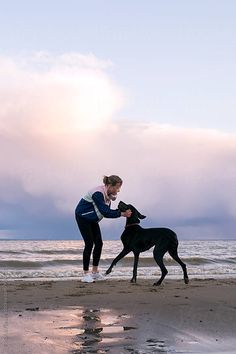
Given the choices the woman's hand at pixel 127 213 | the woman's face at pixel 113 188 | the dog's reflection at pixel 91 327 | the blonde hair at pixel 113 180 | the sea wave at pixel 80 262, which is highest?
the blonde hair at pixel 113 180

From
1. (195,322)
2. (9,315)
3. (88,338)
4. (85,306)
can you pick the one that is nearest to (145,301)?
(85,306)

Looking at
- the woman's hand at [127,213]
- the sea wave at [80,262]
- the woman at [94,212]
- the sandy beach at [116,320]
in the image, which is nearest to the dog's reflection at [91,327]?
the sandy beach at [116,320]

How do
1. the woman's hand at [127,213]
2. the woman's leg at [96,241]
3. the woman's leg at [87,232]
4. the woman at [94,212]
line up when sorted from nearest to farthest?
the woman's hand at [127,213]
the woman at [94,212]
the woman's leg at [87,232]
the woman's leg at [96,241]

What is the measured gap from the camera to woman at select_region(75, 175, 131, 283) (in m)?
8.78

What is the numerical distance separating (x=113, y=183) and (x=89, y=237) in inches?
39.6

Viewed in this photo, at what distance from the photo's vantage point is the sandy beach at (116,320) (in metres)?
3.99

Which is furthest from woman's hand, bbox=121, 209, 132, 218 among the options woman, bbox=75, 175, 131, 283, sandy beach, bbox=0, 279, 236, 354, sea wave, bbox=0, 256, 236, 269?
sea wave, bbox=0, 256, 236, 269

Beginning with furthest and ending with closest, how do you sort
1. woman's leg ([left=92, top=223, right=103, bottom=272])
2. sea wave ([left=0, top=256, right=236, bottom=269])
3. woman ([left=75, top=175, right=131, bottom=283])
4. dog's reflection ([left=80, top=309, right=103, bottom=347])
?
1. sea wave ([left=0, top=256, right=236, bottom=269])
2. woman's leg ([left=92, top=223, right=103, bottom=272])
3. woman ([left=75, top=175, right=131, bottom=283])
4. dog's reflection ([left=80, top=309, right=103, bottom=347])

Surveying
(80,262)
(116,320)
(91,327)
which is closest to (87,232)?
(116,320)

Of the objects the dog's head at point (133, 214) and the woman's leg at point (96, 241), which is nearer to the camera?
the dog's head at point (133, 214)

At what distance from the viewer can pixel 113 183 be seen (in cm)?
884

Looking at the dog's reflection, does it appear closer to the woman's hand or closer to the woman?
the woman's hand

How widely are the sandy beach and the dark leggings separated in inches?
53.0

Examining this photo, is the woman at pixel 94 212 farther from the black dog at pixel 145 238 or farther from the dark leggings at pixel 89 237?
the black dog at pixel 145 238
